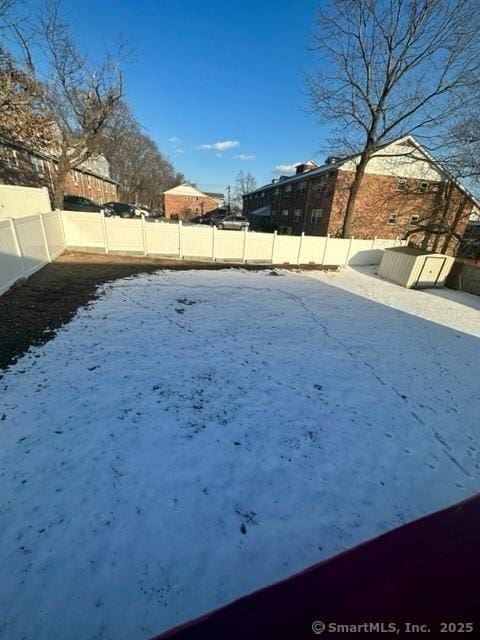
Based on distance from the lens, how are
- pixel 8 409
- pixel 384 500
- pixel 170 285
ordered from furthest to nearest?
pixel 170 285, pixel 8 409, pixel 384 500

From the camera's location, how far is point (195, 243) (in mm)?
12484

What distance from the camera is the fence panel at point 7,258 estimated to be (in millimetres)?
6262

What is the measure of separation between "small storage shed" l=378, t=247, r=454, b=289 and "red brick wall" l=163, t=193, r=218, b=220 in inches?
1566

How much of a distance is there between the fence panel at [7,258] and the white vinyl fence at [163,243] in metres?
0.06

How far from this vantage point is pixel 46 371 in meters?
4.19

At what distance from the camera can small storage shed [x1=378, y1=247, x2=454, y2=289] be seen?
1285 cm

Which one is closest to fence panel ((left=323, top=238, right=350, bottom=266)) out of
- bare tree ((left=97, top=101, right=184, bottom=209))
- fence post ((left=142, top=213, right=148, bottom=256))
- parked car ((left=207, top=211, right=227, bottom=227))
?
fence post ((left=142, top=213, right=148, bottom=256))

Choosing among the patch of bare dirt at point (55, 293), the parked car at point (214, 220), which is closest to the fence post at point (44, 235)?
the patch of bare dirt at point (55, 293)

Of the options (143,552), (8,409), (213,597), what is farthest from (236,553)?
(8,409)

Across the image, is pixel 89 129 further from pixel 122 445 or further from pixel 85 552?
pixel 85 552

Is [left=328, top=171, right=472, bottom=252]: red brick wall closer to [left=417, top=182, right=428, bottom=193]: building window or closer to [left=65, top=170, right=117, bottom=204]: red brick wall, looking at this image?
[left=417, top=182, right=428, bottom=193]: building window

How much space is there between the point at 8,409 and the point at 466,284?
1744 cm

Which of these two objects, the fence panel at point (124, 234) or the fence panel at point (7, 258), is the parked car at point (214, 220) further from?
the fence panel at point (7, 258)

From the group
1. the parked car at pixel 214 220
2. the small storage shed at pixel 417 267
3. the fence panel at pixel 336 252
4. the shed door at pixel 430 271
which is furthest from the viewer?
the parked car at pixel 214 220
